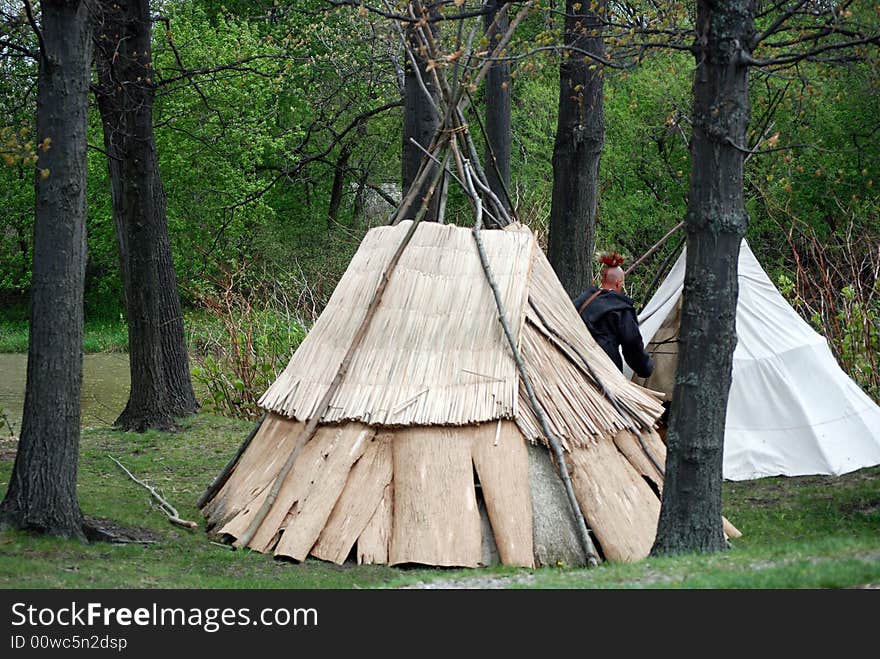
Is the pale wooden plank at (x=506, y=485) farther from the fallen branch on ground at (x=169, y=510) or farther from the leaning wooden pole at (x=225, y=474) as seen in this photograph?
the fallen branch on ground at (x=169, y=510)

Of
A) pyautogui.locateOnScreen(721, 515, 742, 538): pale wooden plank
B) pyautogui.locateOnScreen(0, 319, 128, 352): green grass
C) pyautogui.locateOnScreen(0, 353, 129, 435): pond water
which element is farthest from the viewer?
pyautogui.locateOnScreen(0, 319, 128, 352): green grass

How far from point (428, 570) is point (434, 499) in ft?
1.62

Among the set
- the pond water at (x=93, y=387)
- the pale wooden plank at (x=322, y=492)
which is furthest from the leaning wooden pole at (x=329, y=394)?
the pond water at (x=93, y=387)

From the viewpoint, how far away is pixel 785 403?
10.5m

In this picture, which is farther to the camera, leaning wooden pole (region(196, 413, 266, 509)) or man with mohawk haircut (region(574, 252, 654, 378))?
man with mohawk haircut (region(574, 252, 654, 378))

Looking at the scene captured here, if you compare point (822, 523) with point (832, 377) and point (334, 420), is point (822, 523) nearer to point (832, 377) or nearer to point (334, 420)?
point (832, 377)

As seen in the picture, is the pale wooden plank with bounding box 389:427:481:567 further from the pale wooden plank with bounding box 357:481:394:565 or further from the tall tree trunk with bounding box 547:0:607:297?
the tall tree trunk with bounding box 547:0:607:297

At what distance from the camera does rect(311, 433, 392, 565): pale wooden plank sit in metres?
7.35

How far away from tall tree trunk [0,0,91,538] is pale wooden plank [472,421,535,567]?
277cm

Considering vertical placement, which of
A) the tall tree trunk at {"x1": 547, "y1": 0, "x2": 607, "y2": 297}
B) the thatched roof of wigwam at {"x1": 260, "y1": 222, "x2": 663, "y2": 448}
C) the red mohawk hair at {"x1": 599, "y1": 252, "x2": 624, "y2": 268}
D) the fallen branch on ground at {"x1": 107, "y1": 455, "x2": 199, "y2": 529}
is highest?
the tall tree trunk at {"x1": 547, "y1": 0, "x2": 607, "y2": 297}

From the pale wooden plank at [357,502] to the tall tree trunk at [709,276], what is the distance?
6.51 ft

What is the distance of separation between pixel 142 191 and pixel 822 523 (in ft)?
27.1

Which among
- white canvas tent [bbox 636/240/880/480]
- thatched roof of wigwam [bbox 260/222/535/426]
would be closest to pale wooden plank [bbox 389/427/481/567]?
thatched roof of wigwam [bbox 260/222/535/426]

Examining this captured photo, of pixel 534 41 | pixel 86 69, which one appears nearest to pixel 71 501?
pixel 86 69
